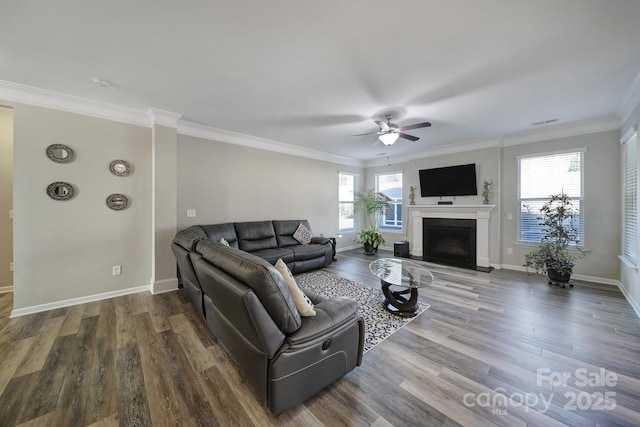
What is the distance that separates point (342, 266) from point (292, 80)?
3.66 metres

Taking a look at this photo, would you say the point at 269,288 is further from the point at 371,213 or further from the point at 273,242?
the point at 371,213

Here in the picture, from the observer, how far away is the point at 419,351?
2174 mm

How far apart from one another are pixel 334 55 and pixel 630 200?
468cm

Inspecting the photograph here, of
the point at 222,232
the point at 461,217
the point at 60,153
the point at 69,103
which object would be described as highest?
the point at 69,103

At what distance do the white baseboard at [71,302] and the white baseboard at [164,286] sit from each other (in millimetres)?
260

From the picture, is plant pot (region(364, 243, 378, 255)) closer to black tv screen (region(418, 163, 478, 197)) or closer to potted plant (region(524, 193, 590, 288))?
black tv screen (region(418, 163, 478, 197))

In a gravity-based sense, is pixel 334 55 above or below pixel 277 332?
above

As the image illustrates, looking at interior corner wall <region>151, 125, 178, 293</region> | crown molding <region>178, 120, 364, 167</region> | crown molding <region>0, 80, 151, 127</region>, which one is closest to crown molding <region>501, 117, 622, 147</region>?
crown molding <region>178, 120, 364, 167</region>

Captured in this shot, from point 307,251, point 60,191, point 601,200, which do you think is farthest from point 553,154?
point 60,191

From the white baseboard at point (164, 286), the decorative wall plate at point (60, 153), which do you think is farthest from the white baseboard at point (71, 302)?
the decorative wall plate at point (60, 153)

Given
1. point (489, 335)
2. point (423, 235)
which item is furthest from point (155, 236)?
point (423, 235)

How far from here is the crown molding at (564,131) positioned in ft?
12.6

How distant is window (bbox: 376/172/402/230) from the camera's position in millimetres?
6691

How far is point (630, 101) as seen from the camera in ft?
9.96
